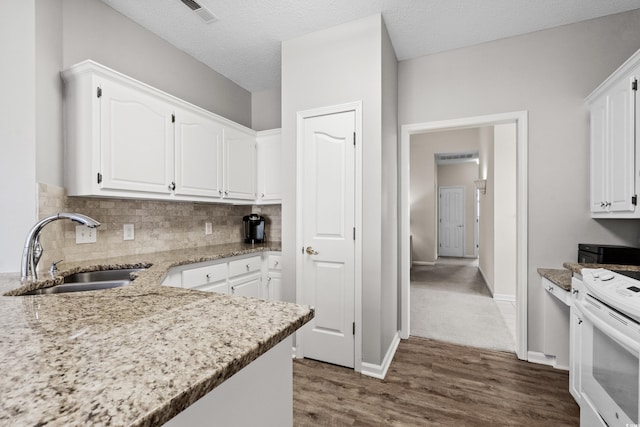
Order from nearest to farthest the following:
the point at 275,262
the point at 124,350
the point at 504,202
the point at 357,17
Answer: the point at 124,350 → the point at 357,17 → the point at 275,262 → the point at 504,202

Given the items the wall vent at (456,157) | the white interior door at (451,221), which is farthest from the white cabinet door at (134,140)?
the white interior door at (451,221)

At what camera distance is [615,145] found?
78.7 inches

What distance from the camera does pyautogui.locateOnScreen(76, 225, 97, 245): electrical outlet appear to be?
81.9 inches

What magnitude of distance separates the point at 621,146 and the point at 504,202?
2.59 metres

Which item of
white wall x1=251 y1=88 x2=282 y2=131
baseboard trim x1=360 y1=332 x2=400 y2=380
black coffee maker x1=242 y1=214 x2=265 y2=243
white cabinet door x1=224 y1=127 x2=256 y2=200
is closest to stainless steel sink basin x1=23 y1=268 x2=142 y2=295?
white cabinet door x1=224 y1=127 x2=256 y2=200

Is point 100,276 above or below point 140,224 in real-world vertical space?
below

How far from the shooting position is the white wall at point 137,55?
6.79ft

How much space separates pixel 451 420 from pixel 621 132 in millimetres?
2144

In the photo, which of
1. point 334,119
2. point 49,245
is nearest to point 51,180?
point 49,245

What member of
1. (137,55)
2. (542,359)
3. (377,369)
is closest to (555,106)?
(542,359)

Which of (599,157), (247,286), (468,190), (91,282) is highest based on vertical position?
(468,190)

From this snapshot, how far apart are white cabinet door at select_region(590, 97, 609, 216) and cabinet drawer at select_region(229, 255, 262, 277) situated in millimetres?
2843

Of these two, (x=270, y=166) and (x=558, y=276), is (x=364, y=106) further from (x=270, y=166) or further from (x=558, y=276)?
(x=558, y=276)

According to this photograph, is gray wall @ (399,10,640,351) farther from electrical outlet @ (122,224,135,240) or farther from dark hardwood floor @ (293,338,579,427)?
electrical outlet @ (122,224,135,240)
